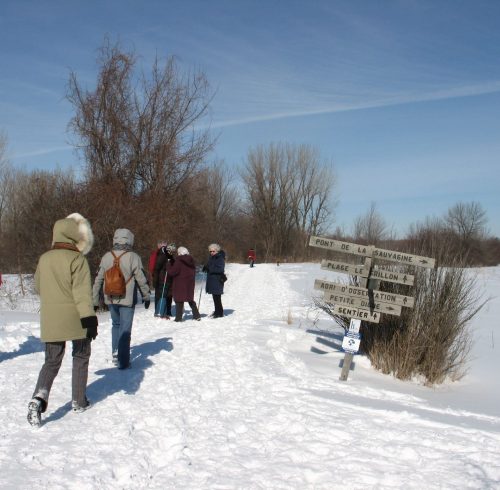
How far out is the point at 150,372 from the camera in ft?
22.1

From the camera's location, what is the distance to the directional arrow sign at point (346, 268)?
7057 millimetres

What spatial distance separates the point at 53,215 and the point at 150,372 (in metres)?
10.1

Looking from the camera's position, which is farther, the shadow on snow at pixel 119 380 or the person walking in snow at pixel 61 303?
the shadow on snow at pixel 119 380

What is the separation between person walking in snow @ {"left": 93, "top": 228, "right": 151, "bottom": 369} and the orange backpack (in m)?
0.08

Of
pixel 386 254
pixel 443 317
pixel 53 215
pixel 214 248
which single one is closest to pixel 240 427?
pixel 386 254

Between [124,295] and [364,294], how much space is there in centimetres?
319

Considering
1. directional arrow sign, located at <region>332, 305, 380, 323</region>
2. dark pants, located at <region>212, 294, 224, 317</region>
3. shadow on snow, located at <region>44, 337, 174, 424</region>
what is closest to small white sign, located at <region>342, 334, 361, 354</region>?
directional arrow sign, located at <region>332, 305, 380, 323</region>

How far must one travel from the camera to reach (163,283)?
491 inches

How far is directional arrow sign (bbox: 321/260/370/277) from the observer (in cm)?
706

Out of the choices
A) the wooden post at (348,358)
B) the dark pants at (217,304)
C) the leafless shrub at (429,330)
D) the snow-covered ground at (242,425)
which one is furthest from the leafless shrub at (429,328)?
the dark pants at (217,304)

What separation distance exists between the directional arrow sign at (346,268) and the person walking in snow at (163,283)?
581cm

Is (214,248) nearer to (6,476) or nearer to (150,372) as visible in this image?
(150,372)

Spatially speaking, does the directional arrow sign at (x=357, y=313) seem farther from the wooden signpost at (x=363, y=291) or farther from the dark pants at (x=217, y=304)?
the dark pants at (x=217, y=304)

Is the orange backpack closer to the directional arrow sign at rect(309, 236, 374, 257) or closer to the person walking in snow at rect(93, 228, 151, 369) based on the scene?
the person walking in snow at rect(93, 228, 151, 369)
